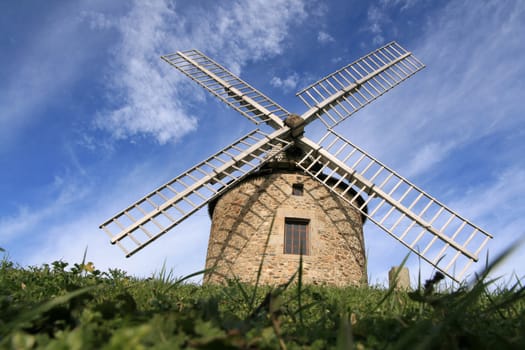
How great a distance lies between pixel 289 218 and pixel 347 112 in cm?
491

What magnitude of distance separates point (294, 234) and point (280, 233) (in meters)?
0.49

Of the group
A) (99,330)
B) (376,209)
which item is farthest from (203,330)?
(376,209)

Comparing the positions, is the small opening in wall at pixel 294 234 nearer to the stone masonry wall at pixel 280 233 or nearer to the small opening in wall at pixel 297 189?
the stone masonry wall at pixel 280 233

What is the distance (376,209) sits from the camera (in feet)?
34.6

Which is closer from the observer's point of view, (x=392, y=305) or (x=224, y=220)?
(x=392, y=305)

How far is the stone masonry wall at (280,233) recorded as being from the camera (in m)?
9.77

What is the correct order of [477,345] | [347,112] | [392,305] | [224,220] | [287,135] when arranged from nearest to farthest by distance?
[477,345], [392,305], [224,220], [287,135], [347,112]

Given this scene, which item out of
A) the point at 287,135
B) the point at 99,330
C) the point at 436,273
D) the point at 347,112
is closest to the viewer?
the point at 99,330

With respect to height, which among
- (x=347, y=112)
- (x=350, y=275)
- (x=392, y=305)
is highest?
(x=347, y=112)

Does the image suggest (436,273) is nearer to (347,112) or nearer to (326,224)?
(326,224)

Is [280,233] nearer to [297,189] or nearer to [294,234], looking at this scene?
[294,234]

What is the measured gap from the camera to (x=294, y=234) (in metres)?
10.4

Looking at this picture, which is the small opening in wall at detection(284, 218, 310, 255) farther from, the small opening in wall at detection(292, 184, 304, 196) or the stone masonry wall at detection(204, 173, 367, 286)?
the small opening in wall at detection(292, 184, 304, 196)

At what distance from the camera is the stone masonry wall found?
32.1ft
